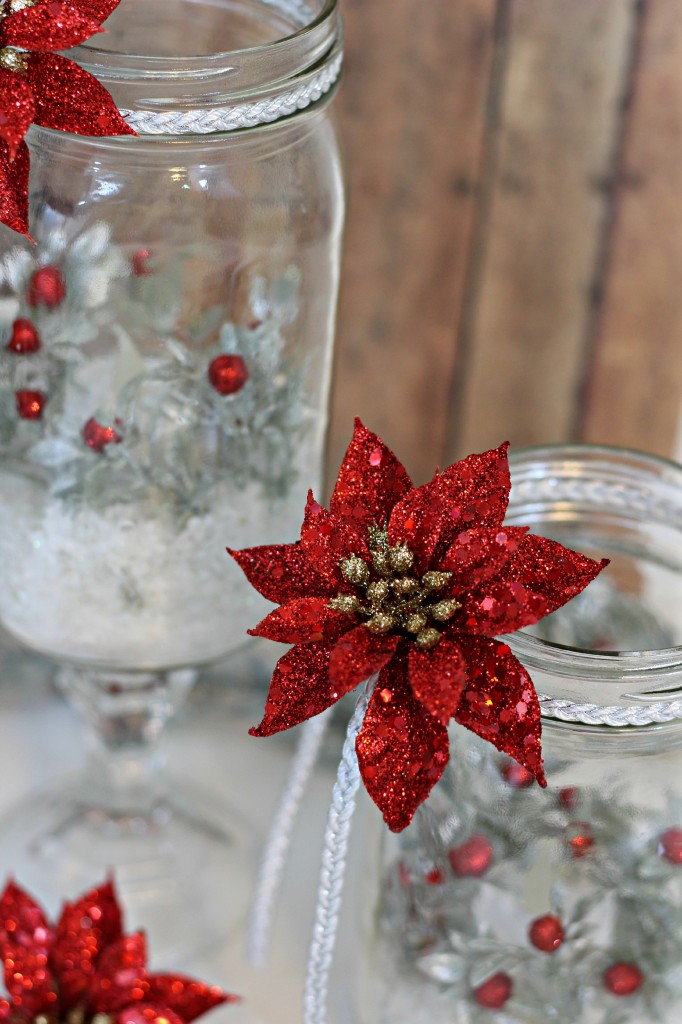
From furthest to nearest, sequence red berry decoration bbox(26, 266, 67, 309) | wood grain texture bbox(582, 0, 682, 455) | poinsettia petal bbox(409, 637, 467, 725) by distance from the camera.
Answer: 1. wood grain texture bbox(582, 0, 682, 455)
2. red berry decoration bbox(26, 266, 67, 309)
3. poinsettia petal bbox(409, 637, 467, 725)

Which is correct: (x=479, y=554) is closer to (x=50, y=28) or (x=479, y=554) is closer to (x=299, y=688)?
(x=299, y=688)

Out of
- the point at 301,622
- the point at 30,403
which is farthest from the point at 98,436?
the point at 301,622

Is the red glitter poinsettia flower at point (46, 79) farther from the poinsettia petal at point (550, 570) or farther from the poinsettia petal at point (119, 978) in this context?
the poinsettia petal at point (119, 978)

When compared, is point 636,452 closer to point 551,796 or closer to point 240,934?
point 551,796

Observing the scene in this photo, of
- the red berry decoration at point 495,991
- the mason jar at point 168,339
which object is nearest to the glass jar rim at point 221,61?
the mason jar at point 168,339

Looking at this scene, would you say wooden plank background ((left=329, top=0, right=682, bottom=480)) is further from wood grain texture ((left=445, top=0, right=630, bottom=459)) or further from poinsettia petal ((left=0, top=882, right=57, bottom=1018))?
poinsettia petal ((left=0, top=882, right=57, bottom=1018))

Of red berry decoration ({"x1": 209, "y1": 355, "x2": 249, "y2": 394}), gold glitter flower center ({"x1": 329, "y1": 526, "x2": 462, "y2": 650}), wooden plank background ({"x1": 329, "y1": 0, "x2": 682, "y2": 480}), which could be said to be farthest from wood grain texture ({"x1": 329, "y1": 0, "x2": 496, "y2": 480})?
gold glitter flower center ({"x1": 329, "y1": 526, "x2": 462, "y2": 650})
